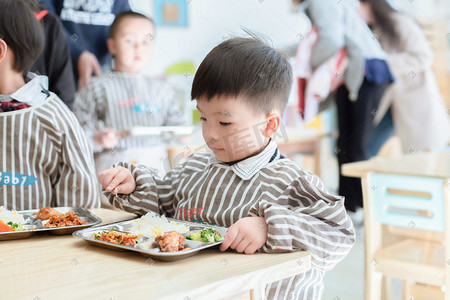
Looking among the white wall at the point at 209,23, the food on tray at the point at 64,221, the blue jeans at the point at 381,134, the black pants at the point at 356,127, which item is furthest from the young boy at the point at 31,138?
the blue jeans at the point at 381,134

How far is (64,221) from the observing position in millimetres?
1061

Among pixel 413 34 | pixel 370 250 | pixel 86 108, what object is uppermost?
pixel 413 34

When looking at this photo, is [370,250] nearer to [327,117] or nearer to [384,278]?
[384,278]

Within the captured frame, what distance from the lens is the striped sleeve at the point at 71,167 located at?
1373 millimetres

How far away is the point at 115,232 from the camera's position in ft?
3.05

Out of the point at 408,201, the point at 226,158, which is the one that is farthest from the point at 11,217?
the point at 408,201

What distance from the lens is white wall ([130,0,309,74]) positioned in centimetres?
379

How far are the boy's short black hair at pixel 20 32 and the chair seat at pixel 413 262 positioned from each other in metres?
1.35

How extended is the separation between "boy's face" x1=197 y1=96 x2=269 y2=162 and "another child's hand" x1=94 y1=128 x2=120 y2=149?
1.51m

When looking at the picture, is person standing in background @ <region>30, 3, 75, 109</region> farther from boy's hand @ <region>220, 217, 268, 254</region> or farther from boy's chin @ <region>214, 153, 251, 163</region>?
boy's hand @ <region>220, 217, 268, 254</region>

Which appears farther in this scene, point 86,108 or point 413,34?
point 413,34

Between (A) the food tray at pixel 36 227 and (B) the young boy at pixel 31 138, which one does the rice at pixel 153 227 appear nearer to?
(A) the food tray at pixel 36 227

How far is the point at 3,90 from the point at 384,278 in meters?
1.55

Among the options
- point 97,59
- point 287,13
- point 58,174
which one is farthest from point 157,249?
point 287,13
